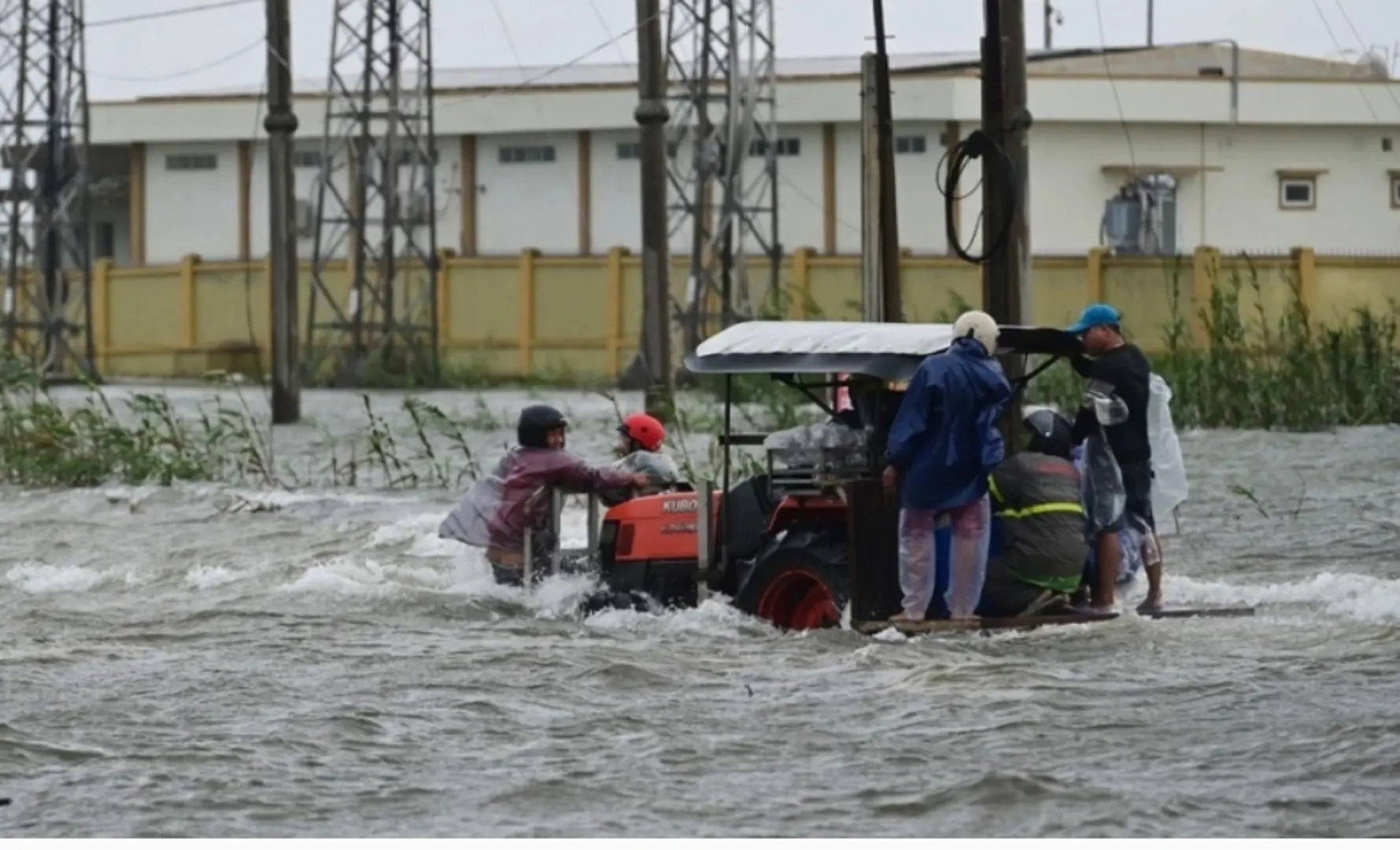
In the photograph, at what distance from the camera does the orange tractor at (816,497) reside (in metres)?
15.4

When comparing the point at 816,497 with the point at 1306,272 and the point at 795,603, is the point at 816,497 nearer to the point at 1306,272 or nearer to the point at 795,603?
the point at 795,603

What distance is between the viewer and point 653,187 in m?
30.5

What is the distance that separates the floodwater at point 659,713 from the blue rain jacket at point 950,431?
2.42ft

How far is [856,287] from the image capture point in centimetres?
5669

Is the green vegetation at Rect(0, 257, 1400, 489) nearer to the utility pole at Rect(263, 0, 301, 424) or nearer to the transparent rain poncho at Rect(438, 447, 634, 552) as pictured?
the utility pole at Rect(263, 0, 301, 424)

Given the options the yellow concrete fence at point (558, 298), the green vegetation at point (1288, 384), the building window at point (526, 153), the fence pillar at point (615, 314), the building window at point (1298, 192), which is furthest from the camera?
the building window at point (526, 153)

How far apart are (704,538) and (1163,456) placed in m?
2.71

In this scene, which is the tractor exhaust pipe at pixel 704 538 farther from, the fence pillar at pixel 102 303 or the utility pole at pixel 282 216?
the fence pillar at pixel 102 303

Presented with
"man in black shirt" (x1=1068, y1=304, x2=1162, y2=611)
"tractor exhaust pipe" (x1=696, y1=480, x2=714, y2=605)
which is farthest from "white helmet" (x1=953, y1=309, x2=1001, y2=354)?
"tractor exhaust pipe" (x1=696, y1=480, x2=714, y2=605)

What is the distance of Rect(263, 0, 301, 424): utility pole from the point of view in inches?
1433

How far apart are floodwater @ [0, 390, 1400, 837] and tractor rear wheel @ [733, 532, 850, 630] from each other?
169 mm

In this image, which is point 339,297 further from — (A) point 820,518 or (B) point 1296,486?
(A) point 820,518

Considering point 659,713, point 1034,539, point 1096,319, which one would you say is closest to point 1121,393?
point 1096,319

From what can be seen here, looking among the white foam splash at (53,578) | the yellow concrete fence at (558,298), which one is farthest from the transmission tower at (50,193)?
the white foam splash at (53,578)
